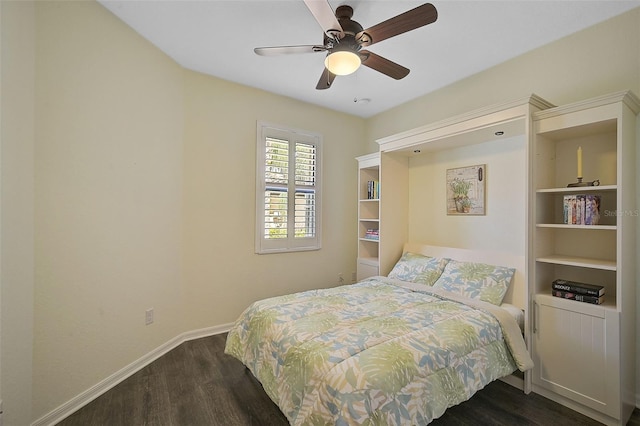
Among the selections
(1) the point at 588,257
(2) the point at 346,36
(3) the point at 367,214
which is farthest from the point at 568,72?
(3) the point at 367,214

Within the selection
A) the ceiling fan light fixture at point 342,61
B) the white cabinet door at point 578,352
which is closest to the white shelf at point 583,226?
the white cabinet door at point 578,352

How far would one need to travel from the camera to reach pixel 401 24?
169 cm

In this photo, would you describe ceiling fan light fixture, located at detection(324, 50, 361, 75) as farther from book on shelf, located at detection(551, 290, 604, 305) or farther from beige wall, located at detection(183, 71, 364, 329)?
book on shelf, located at detection(551, 290, 604, 305)

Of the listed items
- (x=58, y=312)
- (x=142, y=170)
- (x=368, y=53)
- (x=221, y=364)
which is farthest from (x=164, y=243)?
(x=368, y=53)

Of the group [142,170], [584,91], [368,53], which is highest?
[368,53]

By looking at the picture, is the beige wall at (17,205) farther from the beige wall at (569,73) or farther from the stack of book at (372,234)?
the beige wall at (569,73)

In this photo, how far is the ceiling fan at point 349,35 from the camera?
1.61 meters

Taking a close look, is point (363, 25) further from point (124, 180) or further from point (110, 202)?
point (110, 202)

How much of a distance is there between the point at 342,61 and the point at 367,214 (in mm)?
2406

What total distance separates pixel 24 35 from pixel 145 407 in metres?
2.42

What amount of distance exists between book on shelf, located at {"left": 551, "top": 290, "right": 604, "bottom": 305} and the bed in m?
0.36

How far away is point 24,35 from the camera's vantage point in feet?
5.42

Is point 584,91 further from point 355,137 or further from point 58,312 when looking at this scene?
point 58,312

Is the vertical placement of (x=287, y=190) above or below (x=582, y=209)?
above
